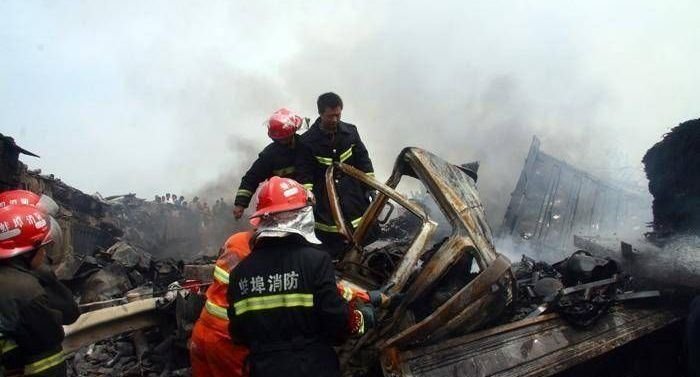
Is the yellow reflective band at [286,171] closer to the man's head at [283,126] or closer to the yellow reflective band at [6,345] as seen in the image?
the man's head at [283,126]

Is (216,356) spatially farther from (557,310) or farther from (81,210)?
(81,210)

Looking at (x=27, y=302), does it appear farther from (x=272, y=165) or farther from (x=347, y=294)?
(x=272, y=165)

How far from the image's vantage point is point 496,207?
12680 mm

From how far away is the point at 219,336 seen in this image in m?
2.72

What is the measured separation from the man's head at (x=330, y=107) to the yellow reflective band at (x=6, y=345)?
3044 millimetres

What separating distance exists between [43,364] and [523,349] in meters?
3.06

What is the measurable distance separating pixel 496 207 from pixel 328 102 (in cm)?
917

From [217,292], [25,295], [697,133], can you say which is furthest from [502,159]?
[25,295]

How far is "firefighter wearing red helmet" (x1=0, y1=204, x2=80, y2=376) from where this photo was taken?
2168 mm

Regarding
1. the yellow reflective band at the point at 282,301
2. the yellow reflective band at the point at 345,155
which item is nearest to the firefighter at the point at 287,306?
the yellow reflective band at the point at 282,301

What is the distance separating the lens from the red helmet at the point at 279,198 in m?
2.33

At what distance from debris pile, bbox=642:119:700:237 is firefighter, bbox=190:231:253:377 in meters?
4.71

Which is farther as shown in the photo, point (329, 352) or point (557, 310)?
point (557, 310)

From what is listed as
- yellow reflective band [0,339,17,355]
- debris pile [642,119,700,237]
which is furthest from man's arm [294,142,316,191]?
debris pile [642,119,700,237]
